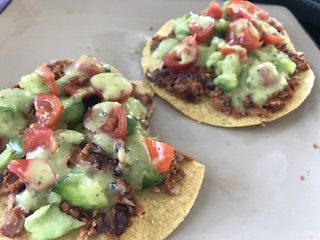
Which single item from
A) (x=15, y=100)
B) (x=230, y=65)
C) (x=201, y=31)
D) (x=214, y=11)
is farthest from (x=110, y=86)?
(x=214, y=11)

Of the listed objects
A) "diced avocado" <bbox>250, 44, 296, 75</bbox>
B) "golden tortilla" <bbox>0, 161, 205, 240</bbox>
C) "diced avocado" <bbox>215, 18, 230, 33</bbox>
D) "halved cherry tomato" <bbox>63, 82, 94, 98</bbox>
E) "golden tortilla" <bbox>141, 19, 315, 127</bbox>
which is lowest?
"golden tortilla" <bbox>0, 161, 205, 240</bbox>

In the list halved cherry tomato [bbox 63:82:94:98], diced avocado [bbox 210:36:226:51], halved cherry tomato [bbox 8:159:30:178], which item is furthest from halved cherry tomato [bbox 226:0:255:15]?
halved cherry tomato [bbox 8:159:30:178]

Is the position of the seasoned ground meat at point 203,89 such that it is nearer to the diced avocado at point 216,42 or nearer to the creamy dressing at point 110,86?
the diced avocado at point 216,42

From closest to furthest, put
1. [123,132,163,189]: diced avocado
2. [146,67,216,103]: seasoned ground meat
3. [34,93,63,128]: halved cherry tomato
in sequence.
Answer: [123,132,163,189]: diced avocado < [34,93,63,128]: halved cherry tomato < [146,67,216,103]: seasoned ground meat

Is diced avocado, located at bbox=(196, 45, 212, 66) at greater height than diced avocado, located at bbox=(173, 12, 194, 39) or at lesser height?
lesser

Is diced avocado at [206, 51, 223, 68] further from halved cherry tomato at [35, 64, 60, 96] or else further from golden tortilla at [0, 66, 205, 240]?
halved cherry tomato at [35, 64, 60, 96]

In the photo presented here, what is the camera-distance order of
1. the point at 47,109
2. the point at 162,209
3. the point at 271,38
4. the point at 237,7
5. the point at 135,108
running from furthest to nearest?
the point at 237,7
the point at 271,38
the point at 135,108
the point at 47,109
the point at 162,209

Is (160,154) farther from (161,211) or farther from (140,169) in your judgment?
(161,211)

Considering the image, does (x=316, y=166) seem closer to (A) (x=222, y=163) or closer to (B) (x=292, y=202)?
(B) (x=292, y=202)
